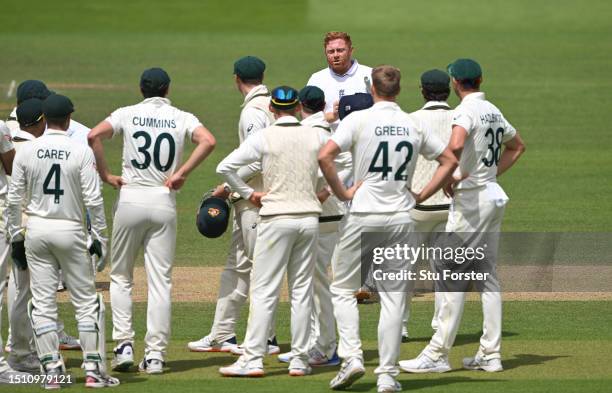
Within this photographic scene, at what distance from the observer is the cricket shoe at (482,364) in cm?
1055

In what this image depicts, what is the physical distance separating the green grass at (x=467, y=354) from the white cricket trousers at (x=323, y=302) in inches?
10.0

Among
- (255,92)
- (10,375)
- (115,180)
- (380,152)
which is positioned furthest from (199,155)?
(10,375)

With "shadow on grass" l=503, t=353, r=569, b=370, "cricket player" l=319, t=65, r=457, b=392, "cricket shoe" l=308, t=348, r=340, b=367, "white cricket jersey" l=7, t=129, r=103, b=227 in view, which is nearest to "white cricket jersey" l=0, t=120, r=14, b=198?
"white cricket jersey" l=7, t=129, r=103, b=227

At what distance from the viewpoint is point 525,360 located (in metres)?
11.0

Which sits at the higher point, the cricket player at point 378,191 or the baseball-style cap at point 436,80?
the baseball-style cap at point 436,80

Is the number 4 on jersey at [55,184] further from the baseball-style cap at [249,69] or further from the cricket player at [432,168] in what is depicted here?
the cricket player at [432,168]

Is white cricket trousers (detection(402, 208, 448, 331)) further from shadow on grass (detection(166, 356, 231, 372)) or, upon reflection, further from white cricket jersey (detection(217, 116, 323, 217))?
white cricket jersey (detection(217, 116, 323, 217))

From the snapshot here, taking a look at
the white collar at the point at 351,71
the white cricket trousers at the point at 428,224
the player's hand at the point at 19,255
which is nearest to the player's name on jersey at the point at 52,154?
the player's hand at the point at 19,255

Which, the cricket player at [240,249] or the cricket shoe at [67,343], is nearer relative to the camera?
the cricket player at [240,249]

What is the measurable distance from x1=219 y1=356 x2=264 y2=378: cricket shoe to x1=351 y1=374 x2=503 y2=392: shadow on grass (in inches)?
31.7

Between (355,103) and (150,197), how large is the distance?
6.46 feet

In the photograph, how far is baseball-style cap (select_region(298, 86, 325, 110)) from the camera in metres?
10.6

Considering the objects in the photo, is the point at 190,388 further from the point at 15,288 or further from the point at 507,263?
the point at 507,263

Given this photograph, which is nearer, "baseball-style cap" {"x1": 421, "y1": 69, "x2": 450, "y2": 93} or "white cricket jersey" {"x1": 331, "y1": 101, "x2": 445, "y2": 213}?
"white cricket jersey" {"x1": 331, "y1": 101, "x2": 445, "y2": 213}
